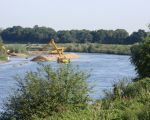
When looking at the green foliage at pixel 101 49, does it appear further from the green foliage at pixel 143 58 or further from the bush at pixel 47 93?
the bush at pixel 47 93

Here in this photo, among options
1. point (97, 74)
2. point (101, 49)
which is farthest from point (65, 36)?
point (97, 74)

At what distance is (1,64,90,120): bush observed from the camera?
17156 mm

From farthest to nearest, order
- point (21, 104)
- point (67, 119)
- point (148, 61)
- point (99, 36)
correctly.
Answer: point (99, 36) → point (148, 61) → point (21, 104) → point (67, 119)

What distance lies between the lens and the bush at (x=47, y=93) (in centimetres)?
1716

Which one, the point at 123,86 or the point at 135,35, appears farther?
the point at 135,35

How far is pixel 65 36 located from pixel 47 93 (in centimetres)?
14910

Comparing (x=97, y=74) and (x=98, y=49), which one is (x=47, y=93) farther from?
(x=98, y=49)

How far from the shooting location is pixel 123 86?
23.9 m

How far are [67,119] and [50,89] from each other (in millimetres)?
5148

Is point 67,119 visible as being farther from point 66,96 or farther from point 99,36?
point 99,36

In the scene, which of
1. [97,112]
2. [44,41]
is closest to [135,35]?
→ [44,41]

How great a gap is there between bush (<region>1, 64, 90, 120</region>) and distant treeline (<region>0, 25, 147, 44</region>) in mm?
121439

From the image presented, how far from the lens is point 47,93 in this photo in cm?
1767

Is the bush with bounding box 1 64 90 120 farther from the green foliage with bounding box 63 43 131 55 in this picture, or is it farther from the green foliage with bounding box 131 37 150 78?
the green foliage with bounding box 63 43 131 55
